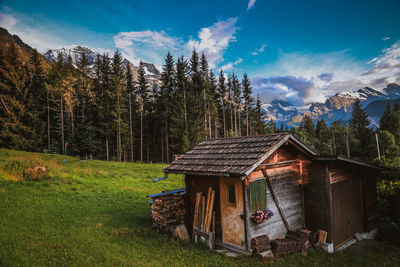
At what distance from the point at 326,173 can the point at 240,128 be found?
45567 millimetres

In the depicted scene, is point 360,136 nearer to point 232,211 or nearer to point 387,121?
point 387,121

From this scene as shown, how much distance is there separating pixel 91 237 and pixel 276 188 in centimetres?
781

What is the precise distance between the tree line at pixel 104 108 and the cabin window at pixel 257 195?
981 inches

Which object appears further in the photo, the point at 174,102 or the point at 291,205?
the point at 174,102

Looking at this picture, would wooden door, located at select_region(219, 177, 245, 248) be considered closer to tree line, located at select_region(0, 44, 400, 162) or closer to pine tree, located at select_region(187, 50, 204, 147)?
tree line, located at select_region(0, 44, 400, 162)

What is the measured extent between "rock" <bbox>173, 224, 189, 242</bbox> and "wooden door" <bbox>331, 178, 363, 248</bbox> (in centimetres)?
631

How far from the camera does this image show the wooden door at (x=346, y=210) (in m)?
8.93

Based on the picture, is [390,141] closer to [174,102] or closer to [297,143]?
[174,102]

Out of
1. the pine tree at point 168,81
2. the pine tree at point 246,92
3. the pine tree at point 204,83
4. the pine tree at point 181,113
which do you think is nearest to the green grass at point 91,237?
the pine tree at point 181,113

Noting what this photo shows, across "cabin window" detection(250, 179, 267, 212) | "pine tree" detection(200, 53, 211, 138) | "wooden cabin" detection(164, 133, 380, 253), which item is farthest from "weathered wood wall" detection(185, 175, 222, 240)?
"pine tree" detection(200, 53, 211, 138)

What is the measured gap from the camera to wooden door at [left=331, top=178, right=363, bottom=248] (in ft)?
29.3

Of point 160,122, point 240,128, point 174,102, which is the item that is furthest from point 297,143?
point 240,128

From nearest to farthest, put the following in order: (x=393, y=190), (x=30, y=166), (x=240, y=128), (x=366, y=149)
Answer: (x=393, y=190) < (x=30, y=166) < (x=366, y=149) < (x=240, y=128)

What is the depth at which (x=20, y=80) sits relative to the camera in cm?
3594
